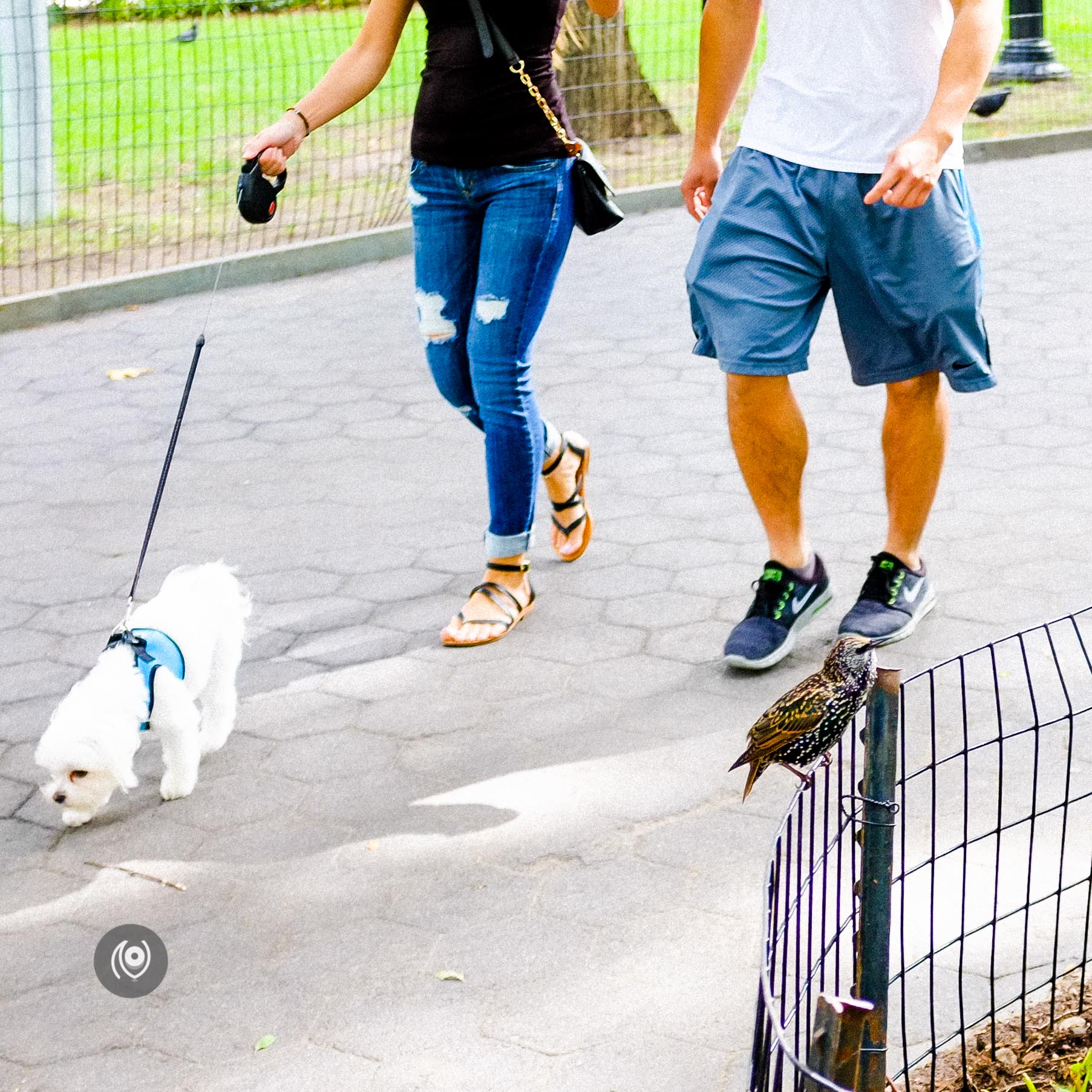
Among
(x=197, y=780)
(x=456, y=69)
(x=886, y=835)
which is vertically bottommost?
(x=197, y=780)

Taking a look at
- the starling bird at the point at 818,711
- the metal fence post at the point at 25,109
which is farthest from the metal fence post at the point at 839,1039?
the metal fence post at the point at 25,109

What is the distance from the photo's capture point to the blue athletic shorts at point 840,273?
11.9ft

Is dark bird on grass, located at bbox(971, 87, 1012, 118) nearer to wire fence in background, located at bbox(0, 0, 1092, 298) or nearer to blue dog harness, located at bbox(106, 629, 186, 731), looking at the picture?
wire fence in background, located at bbox(0, 0, 1092, 298)

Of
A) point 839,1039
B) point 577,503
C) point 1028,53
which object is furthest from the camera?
point 1028,53

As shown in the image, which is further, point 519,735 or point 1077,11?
point 1077,11

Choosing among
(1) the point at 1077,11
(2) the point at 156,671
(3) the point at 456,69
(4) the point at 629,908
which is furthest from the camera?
(1) the point at 1077,11

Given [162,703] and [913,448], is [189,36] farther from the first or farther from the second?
[162,703]

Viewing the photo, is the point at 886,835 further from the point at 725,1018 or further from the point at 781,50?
the point at 781,50

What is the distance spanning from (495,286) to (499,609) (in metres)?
0.94

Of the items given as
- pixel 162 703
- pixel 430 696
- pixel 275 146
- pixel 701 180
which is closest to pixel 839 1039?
pixel 162 703

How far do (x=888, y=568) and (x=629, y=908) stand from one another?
58.6 inches

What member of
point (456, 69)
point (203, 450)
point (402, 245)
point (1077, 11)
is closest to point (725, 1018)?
point (456, 69)

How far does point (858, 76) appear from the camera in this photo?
3.58 meters

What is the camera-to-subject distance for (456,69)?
3857 mm
